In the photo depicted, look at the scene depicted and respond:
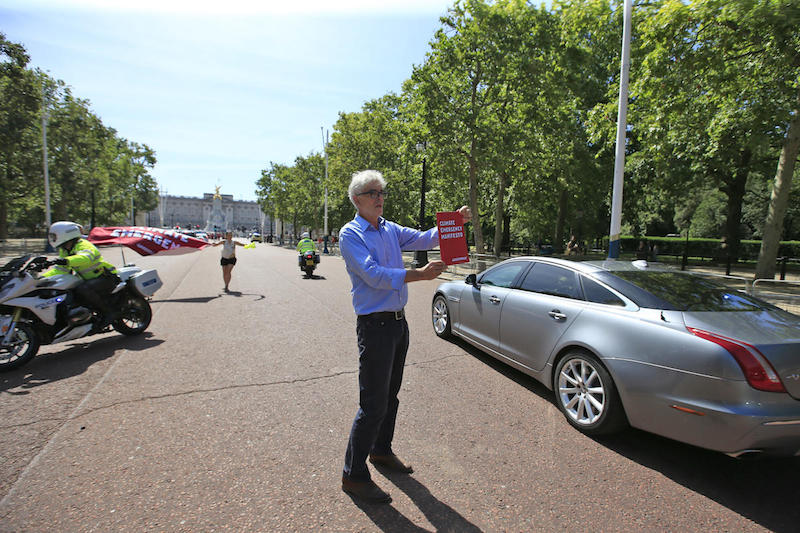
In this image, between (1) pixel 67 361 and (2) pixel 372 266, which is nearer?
(2) pixel 372 266

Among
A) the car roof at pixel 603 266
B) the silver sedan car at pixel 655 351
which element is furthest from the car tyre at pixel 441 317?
the car roof at pixel 603 266

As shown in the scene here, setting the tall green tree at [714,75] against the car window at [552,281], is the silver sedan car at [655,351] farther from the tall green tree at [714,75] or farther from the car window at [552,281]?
the tall green tree at [714,75]

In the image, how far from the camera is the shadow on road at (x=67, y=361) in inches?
171

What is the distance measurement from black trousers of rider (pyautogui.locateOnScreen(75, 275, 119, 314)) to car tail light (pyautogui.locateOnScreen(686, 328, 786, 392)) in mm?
6816

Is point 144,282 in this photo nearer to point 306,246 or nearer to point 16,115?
point 306,246

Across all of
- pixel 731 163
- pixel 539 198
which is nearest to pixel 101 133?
pixel 539 198

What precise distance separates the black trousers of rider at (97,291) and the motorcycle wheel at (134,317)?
0.39m

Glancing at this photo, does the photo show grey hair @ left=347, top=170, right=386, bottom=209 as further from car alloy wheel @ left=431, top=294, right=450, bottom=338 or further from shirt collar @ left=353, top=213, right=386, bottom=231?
car alloy wheel @ left=431, top=294, right=450, bottom=338

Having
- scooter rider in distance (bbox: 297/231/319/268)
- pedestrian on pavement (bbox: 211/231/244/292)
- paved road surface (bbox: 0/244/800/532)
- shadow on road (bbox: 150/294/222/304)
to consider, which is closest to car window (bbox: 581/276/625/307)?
paved road surface (bbox: 0/244/800/532)

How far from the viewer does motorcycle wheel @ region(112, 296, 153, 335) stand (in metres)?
6.29

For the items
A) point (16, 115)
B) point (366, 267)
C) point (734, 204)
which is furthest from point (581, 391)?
point (16, 115)

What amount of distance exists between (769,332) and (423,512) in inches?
102

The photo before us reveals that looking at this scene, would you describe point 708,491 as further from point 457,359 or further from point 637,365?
point 457,359

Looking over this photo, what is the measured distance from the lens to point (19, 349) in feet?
15.5
